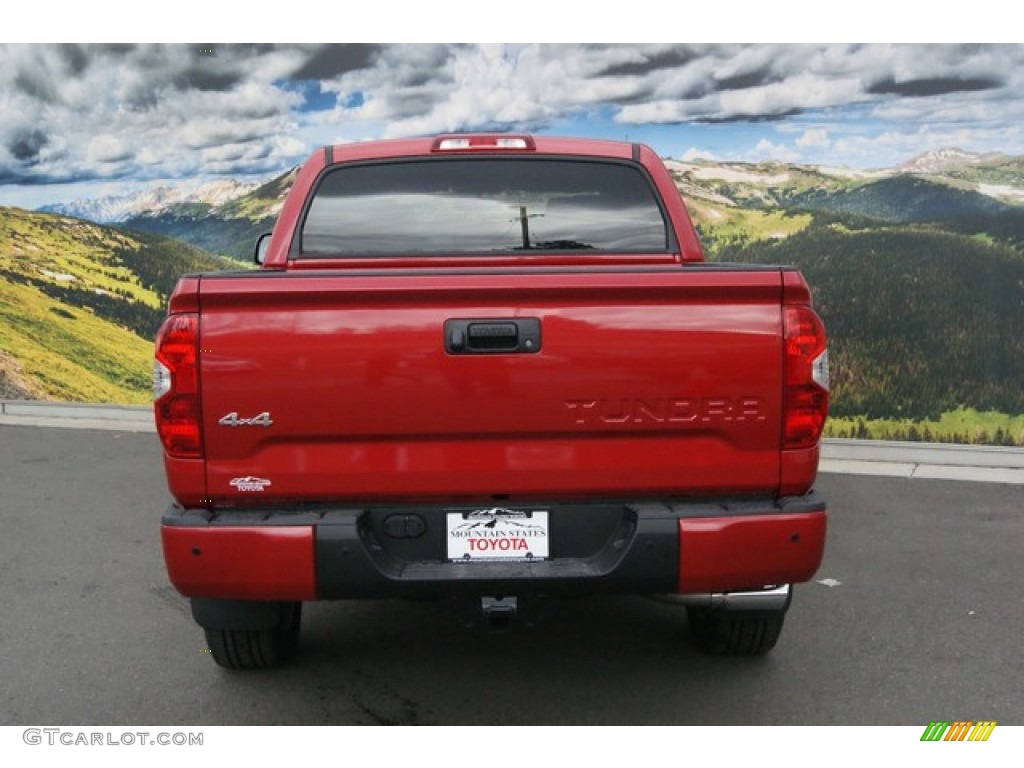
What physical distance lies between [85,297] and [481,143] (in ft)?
26.4

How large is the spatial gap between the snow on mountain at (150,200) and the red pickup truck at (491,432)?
7.71m

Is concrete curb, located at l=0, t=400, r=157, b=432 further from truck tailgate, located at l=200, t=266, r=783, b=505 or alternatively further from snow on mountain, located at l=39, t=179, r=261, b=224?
truck tailgate, located at l=200, t=266, r=783, b=505

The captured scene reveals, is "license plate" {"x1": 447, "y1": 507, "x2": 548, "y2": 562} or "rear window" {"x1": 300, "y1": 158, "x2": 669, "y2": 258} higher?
"rear window" {"x1": 300, "y1": 158, "x2": 669, "y2": 258}

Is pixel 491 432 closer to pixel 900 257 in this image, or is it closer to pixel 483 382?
pixel 483 382

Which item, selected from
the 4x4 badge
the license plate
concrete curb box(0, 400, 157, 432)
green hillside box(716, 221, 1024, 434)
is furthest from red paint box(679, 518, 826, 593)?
concrete curb box(0, 400, 157, 432)

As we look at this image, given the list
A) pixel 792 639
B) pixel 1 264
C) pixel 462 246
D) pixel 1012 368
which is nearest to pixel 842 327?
pixel 1012 368

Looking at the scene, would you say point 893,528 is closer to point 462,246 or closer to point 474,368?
point 462,246

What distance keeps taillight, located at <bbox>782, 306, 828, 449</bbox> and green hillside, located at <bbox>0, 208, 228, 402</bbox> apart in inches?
349

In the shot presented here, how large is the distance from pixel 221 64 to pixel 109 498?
4.79 meters

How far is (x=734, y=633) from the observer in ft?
12.5

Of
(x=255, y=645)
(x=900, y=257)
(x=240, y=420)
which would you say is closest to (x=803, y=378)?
(x=240, y=420)

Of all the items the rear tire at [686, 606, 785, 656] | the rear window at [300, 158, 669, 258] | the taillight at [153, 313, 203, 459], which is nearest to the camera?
the taillight at [153, 313, 203, 459]

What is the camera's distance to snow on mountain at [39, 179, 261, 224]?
1020 cm

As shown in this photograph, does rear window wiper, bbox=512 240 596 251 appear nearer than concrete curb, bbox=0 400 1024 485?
Yes
